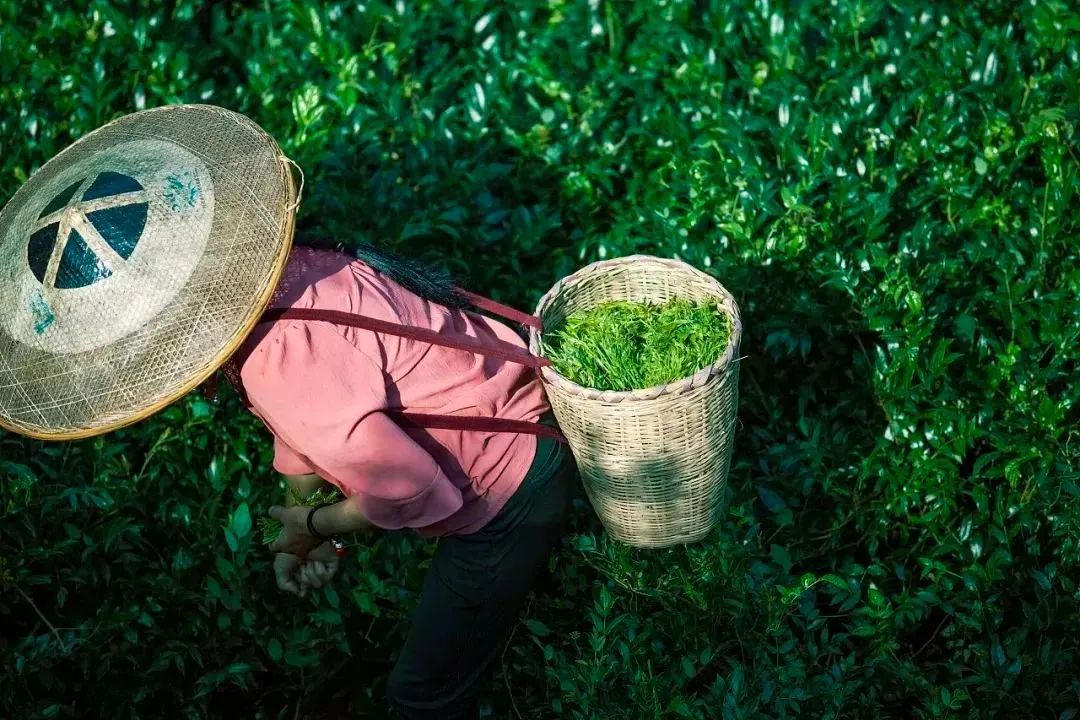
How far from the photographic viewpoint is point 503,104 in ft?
14.4

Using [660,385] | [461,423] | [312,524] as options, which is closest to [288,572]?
[312,524]

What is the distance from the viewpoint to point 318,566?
300 centimetres

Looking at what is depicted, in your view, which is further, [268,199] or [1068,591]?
[1068,591]

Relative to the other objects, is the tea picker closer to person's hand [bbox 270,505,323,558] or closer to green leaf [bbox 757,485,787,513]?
person's hand [bbox 270,505,323,558]

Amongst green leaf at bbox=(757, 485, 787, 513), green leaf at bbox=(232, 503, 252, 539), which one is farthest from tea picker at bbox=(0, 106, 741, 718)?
green leaf at bbox=(757, 485, 787, 513)

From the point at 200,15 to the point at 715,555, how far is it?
10.4 ft

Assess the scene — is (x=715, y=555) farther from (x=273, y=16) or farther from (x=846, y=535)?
(x=273, y=16)

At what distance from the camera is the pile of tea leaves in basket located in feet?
9.09

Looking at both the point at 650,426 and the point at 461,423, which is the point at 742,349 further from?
the point at 461,423

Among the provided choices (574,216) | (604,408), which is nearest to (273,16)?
(574,216)

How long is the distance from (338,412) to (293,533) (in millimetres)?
559

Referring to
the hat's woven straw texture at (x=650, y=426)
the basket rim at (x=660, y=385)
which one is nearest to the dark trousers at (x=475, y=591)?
the hat's woven straw texture at (x=650, y=426)

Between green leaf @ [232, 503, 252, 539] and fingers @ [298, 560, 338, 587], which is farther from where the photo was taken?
green leaf @ [232, 503, 252, 539]

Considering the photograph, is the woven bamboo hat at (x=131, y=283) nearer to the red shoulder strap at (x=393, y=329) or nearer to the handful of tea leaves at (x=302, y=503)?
the red shoulder strap at (x=393, y=329)
